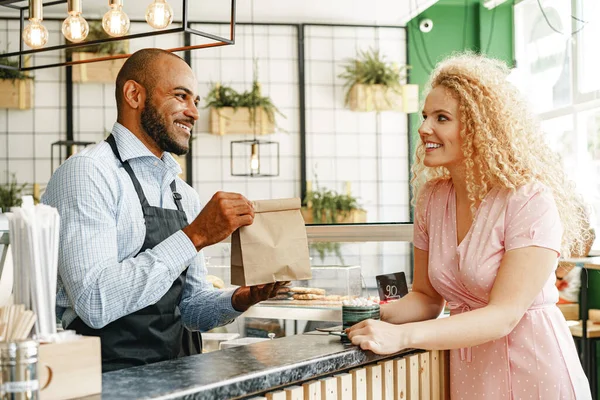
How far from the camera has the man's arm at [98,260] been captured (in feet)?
6.11

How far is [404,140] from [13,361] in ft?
22.1

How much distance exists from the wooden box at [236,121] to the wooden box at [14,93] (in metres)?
1.75

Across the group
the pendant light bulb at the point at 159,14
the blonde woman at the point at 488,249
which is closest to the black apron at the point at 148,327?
the blonde woman at the point at 488,249

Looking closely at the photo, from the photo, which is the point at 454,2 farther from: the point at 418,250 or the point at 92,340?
the point at 92,340

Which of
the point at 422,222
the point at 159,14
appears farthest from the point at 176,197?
the point at 159,14

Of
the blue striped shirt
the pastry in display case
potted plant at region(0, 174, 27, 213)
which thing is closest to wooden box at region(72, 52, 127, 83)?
potted plant at region(0, 174, 27, 213)

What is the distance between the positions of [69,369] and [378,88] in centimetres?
625

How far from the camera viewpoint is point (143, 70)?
2293 mm

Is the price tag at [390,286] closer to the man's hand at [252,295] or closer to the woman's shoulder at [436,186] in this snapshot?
the woman's shoulder at [436,186]

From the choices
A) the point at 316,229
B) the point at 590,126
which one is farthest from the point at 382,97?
the point at 316,229

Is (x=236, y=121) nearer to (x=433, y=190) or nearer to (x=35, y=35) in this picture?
(x=35, y=35)

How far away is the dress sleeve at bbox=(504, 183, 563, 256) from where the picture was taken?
190cm

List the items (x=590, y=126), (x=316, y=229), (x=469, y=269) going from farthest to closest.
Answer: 1. (x=590, y=126)
2. (x=316, y=229)
3. (x=469, y=269)

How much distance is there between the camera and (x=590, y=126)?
638cm
